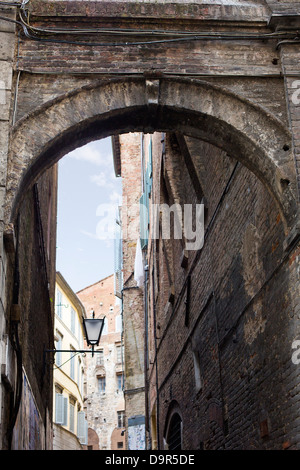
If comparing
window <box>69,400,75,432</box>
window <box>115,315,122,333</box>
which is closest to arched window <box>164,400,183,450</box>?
window <box>69,400,75,432</box>

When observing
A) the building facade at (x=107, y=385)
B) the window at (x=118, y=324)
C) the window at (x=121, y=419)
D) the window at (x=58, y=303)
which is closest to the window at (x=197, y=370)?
the window at (x=58, y=303)

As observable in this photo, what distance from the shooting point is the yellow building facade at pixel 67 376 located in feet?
78.0

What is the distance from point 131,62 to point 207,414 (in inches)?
207

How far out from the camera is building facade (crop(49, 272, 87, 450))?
78.0 feet

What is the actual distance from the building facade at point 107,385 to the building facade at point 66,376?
24.7 ft

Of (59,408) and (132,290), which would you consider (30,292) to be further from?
(59,408)

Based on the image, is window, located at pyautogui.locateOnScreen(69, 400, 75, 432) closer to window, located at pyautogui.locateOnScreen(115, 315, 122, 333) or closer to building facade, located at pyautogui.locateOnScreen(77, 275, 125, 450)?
building facade, located at pyautogui.locateOnScreen(77, 275, 125, 450)

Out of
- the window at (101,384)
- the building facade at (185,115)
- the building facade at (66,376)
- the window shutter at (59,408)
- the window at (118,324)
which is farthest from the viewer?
the window at (118,324)

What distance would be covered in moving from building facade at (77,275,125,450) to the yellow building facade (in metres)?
7.40

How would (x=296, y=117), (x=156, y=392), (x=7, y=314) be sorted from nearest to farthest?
(x=7, y=314) → (x=296, y=117) → (x=156, y=392)

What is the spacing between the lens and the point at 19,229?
616 cm

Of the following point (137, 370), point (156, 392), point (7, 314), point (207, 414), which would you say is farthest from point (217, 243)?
point (137, 370)

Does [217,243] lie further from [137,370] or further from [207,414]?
[137,370]

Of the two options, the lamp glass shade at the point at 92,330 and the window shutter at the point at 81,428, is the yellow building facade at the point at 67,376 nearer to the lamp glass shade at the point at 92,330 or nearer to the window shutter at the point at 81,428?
the window shutter at the point at 81,428
